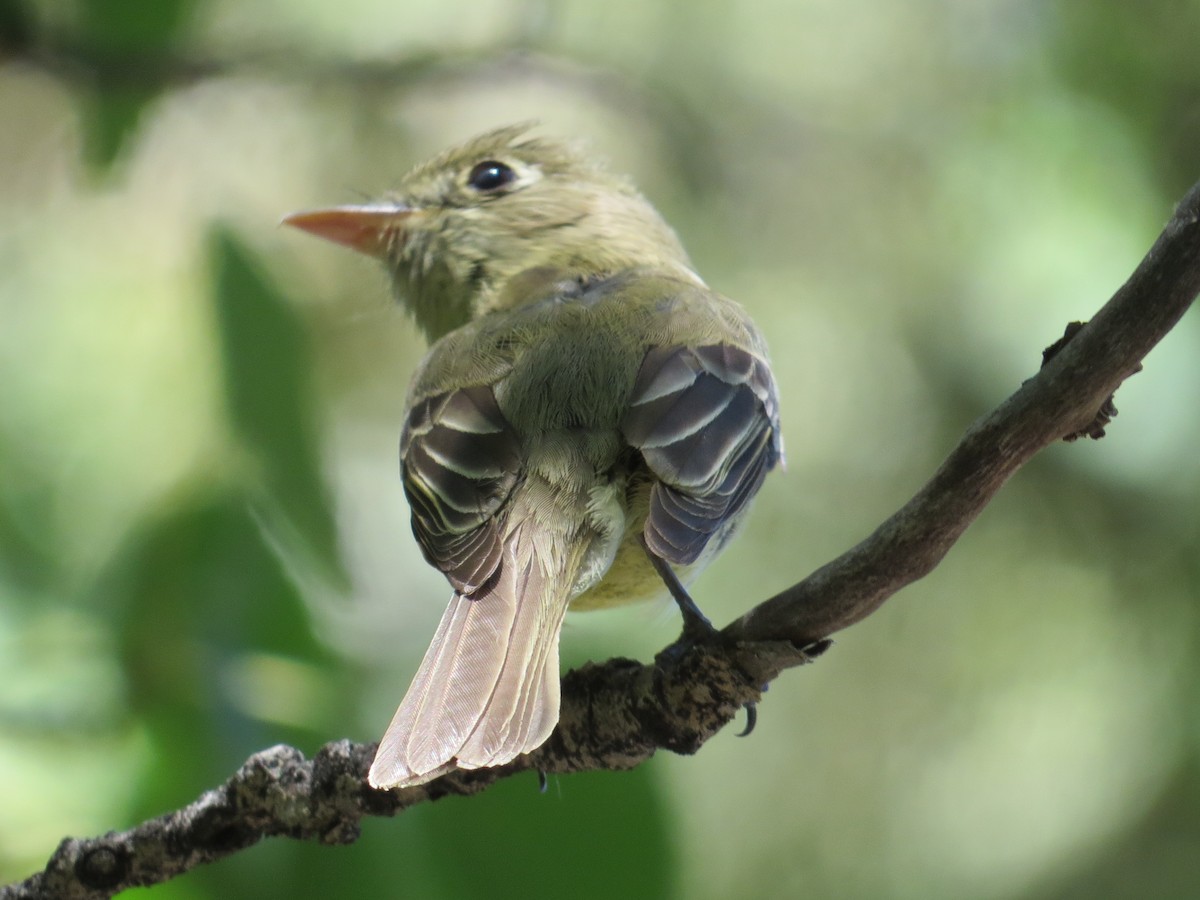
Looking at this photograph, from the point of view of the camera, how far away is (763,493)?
5293mm

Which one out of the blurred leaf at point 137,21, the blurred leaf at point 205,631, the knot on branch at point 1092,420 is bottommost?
the knot on branch at point 1092,420

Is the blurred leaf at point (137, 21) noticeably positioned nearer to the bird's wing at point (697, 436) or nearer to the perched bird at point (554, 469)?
the perched bird at point (554, 469)

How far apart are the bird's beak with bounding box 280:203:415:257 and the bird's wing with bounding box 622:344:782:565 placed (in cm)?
148

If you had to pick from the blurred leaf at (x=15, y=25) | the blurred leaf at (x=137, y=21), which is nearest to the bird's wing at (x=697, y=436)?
the blurred leaf at (x=137, y=21)

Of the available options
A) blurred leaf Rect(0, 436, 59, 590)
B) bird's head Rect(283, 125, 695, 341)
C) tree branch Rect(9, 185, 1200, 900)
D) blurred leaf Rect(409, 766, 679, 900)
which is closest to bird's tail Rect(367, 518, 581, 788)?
tree branch Rect(9, 185, 1200, 900)

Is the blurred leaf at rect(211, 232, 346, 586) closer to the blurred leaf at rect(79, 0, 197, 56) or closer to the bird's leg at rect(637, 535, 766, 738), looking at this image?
the bird's leg at rect(637, 535, 766, 738)

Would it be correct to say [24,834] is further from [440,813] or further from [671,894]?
[671,894]

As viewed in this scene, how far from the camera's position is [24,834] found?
9.54 feet

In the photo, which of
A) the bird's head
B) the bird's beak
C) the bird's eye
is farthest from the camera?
the bird's eye

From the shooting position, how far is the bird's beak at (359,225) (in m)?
4.23

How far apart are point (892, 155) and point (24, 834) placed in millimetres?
4082

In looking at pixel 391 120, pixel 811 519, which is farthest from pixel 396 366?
pixel 811 519

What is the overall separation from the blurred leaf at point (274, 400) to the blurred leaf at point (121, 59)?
0.98 meters

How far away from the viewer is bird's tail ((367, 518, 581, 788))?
2.16 m
